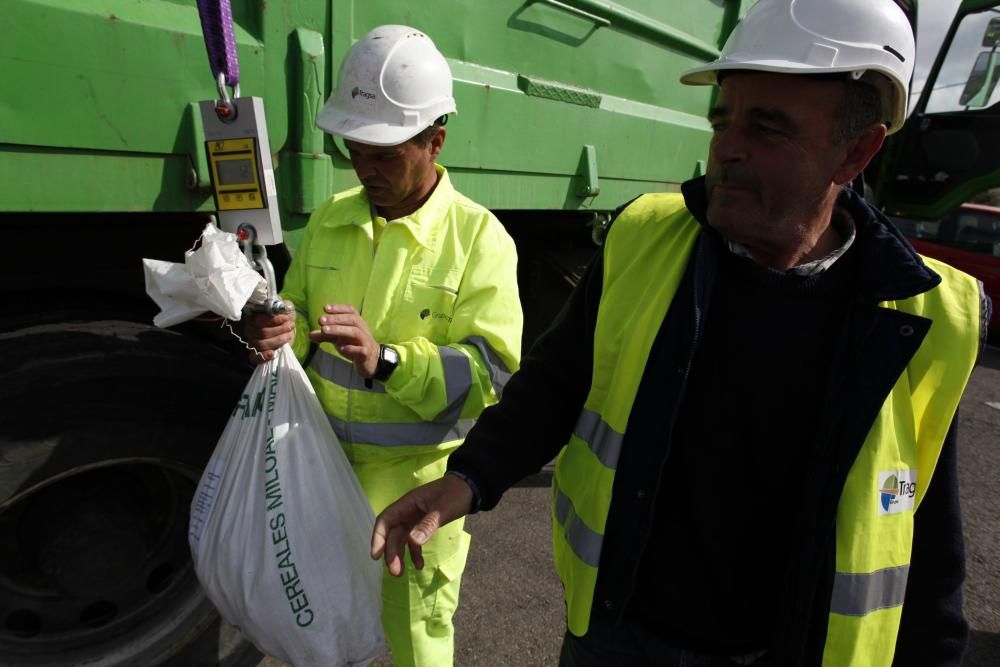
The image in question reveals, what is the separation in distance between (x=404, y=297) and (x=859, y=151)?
0.96 metres

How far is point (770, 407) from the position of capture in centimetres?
106

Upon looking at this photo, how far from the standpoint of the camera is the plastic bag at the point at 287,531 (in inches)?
55.6

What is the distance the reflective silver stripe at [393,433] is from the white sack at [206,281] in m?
0.46

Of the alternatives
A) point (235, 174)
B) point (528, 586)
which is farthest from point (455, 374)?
point (528, 586)

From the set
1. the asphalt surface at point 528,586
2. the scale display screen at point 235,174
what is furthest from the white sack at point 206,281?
the asphalt surface at point 528,586

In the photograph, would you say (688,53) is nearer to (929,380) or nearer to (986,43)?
(929,380)

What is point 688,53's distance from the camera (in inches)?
114

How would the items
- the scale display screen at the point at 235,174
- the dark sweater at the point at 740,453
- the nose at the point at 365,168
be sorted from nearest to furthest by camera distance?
1. the dark sweater at the point at 740,453
2. the scale display screen at the point at 235,174
3. the nose at the point at 365,168

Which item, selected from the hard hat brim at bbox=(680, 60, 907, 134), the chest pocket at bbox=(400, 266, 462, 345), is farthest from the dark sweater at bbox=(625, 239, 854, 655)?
the chest pocket at bbox=(400, 266, 462, 345)

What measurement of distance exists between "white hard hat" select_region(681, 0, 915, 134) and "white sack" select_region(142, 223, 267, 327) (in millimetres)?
918

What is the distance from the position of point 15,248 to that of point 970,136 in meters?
5.80

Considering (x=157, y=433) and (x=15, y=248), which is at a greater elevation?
(x=15, y=248)

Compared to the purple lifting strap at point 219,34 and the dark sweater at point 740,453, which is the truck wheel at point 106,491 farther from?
Result: the dark sweater at point 740,453

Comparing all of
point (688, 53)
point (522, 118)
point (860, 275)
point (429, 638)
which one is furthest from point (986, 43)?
point (429, 638)
